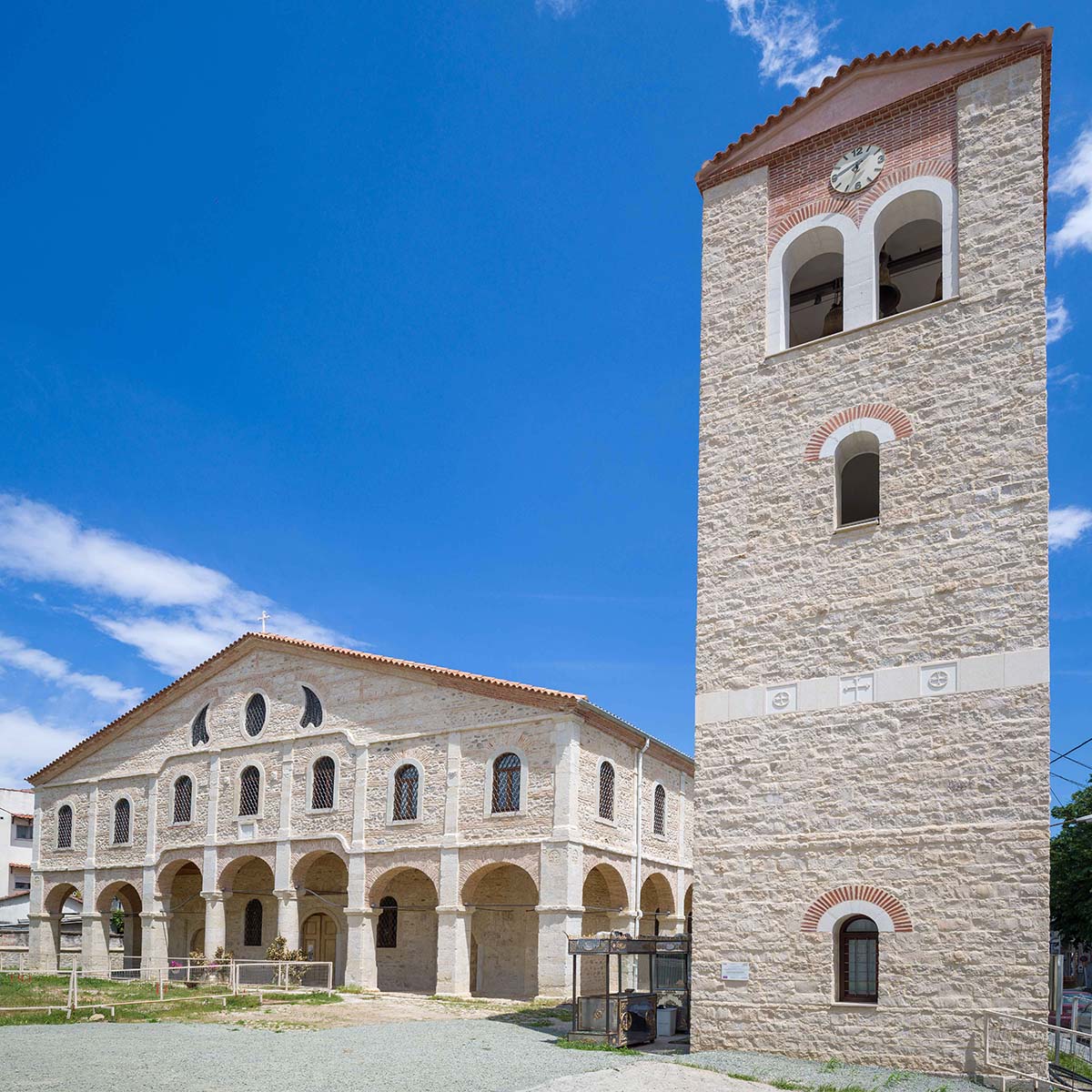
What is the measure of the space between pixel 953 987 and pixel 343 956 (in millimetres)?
21325

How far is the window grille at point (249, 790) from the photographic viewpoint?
32.3 meters

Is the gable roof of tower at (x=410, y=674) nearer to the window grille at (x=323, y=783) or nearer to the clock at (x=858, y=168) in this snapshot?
the window grille at (x=323, y=783)

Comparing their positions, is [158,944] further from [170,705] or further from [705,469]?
[705,469]

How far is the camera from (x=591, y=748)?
2702cm

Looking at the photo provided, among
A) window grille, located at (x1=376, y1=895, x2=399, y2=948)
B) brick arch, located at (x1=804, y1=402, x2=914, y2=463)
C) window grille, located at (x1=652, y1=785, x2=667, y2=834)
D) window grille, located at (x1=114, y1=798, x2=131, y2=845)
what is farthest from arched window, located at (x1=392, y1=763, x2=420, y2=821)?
brick arch, located at (x1=804, y1=402, x2=914, y2=463)

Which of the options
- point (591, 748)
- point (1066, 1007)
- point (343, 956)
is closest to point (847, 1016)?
point (1066, 1007)

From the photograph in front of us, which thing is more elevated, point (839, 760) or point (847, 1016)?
point (839, 760)

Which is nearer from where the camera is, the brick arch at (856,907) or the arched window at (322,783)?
the brick arch at (856,907)

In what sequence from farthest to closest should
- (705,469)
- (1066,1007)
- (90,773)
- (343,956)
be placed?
(90,773), (343,956), (1066,1007), (705,469)

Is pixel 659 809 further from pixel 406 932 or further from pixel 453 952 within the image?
pixel 406 932

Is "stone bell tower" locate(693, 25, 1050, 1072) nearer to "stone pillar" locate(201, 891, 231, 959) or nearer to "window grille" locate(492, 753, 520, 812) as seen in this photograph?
"window grille" locate(492, 753, 520, 812)

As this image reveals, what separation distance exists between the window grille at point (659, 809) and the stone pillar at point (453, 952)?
6.06 m

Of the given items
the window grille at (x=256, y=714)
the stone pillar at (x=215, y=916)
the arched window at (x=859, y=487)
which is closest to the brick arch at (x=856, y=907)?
the arched window at (x=859, y=487)

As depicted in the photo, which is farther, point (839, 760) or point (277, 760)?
point (277, 760)
